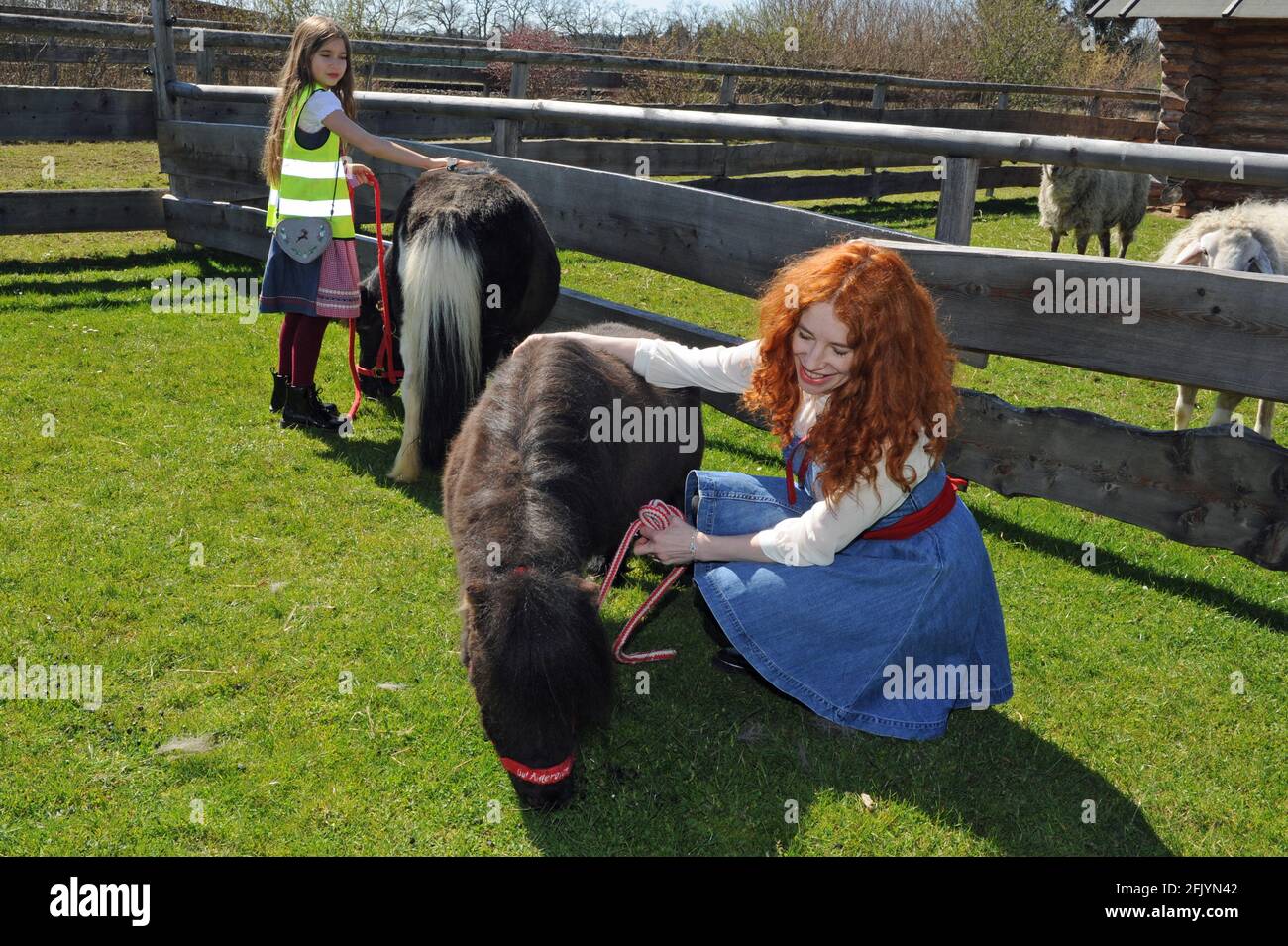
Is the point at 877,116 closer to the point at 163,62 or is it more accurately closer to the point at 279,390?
the point at 163,62

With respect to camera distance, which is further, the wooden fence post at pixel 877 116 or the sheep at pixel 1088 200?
the wooden fence post at pixel 877 116

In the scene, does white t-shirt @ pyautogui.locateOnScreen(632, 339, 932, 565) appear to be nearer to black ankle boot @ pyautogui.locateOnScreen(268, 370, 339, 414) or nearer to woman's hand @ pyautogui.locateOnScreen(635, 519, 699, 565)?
woman's hand @ pyautogui.locateOnScreen(635, 519, 699, 565)

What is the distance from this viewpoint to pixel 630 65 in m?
14.7

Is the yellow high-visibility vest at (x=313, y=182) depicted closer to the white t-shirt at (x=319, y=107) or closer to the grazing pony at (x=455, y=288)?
the white t-shirt at (x=319, y=107)

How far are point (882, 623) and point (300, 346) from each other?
4292 millimetres

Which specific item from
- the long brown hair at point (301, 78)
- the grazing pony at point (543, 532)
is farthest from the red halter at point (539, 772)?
the long brown hair at point (301, 78)

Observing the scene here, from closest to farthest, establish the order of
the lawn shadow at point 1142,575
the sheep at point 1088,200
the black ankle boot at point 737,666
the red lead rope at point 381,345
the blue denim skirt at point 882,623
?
the blue denim skirt at point 882,623, the black ankle boot at point 737,666, the lawn shadow at point 1142,575, the red lead rope at point 381,345, the sheep at point 1088,200

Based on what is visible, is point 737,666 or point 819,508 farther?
point 737,666

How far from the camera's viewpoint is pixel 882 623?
144 inches

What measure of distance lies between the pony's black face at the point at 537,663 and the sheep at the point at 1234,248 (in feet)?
17.5

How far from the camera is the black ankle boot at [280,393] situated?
21.2ft

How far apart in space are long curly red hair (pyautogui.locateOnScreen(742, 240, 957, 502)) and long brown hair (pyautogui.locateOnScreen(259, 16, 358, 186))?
12.8ft

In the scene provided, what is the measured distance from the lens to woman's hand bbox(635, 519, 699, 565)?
12.0ft

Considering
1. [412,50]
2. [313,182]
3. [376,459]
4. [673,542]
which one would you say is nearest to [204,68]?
[412,50]
